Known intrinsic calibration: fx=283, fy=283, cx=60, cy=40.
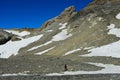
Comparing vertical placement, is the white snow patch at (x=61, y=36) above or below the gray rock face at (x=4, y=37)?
below

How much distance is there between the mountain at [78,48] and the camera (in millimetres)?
41188

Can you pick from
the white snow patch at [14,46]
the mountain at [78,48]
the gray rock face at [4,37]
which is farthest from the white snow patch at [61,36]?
the gray rock face at [4,37]

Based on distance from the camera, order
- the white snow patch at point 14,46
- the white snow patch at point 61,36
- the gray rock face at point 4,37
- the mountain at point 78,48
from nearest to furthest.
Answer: the mountain at point 78,48 < the white snow patch at point 61,36 < the white snow patch at point 14,46 < the gray rock face at point 4,37

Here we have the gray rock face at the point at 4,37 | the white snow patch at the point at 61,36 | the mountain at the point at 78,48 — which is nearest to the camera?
the mountain at the point at 78,48

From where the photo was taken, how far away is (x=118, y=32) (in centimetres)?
8112

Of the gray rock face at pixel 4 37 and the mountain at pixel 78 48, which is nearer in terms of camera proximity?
the mountain at pixel 78 48

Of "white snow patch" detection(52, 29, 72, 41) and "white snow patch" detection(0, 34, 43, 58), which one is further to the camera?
"white snow patch" detection(0, 34, 43, 58)

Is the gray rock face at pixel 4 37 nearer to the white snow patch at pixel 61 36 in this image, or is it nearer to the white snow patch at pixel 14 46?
the white snow patch at pixel 14 46

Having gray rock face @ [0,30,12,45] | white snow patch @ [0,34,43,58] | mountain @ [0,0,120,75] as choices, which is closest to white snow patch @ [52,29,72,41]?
mountain @ [0,0,120,75]

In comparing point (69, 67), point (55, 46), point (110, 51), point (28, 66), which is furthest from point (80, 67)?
point (55, 46)

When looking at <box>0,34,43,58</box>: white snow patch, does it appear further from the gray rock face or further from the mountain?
the gray rock face

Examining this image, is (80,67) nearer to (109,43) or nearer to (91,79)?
(91,79)

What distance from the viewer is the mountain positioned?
1622 inches

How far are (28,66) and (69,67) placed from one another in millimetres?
6007
